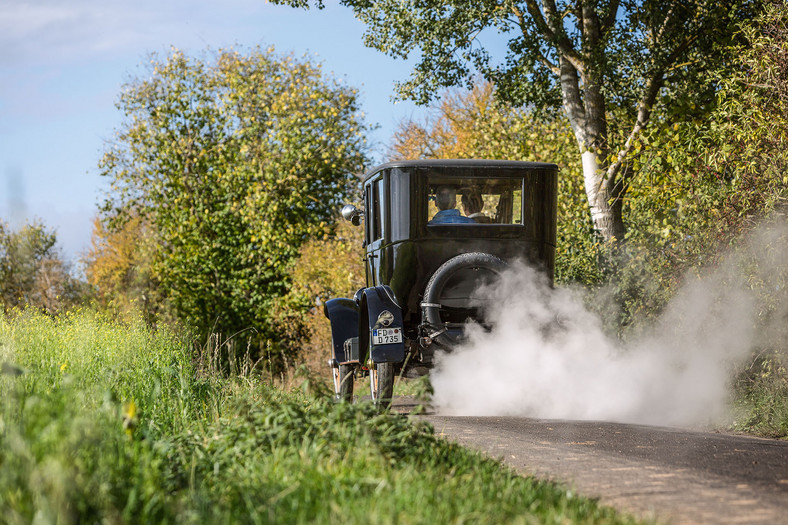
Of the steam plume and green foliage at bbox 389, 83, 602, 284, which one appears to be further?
green foliage at bbox 389, 83, 602, 284

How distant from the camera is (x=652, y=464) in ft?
19.5

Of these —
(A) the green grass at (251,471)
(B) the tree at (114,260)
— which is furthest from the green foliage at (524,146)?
(B) the tree at (114,260)

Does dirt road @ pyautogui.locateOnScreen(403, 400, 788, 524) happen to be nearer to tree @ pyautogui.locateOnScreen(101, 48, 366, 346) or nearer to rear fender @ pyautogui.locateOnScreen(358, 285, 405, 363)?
rear fender @ pyautogui.locateOnScreen(358, 285, 405, 363)

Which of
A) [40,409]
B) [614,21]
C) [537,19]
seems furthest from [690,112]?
[40,409]

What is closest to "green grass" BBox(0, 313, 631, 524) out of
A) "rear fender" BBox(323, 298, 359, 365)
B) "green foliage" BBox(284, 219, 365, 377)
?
"rear fender" BBox(323, 298, 359, 365)

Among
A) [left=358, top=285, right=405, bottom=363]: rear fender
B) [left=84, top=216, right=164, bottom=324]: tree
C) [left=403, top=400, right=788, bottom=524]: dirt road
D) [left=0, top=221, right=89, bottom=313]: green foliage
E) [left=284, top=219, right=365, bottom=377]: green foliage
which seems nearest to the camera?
[left=403, top=400, right=788, bottom=524]: dirt road

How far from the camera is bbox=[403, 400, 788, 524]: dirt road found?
454cm

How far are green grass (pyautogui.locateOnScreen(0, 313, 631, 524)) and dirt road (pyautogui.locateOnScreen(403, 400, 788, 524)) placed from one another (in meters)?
0.41

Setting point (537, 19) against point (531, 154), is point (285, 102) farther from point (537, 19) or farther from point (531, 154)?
point (537, 19)

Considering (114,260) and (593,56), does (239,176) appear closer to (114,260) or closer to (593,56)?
(593,56)

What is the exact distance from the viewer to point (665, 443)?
286 inches

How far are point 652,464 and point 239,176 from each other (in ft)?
61.4

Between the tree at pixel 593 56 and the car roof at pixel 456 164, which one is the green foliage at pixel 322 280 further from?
the car roof at pixel 456 164

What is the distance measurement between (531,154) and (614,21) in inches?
234
